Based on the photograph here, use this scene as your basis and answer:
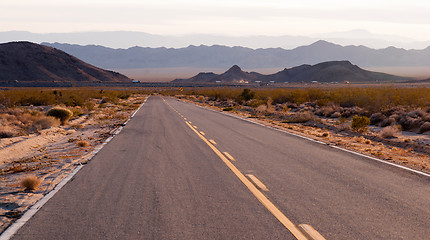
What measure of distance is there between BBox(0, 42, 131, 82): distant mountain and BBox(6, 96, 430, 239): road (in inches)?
5590

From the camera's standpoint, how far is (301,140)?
1512 cm

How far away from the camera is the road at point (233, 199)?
17.3 feet

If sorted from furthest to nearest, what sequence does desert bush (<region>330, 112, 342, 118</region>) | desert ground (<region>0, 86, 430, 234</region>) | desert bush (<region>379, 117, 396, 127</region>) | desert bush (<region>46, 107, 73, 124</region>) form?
desert bush (<region>330, 112, 342, 118</region>)
desert bush (<region>46, 107, 73, 124</region>)
desert bush (<region>379, 117, 396, 127</region>)
desert ground (<region>0, 86, 430, 234</region>)

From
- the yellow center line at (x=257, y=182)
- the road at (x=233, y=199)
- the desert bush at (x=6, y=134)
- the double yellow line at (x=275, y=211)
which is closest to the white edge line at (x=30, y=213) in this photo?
the road at (x=233, y=199)

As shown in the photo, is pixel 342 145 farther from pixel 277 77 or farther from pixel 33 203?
pixel 277 77

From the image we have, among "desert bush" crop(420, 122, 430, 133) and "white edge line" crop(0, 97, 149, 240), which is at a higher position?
"white edge line" crop(0, 97, 149, 240)

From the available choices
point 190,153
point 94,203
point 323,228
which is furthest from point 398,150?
point 94,203

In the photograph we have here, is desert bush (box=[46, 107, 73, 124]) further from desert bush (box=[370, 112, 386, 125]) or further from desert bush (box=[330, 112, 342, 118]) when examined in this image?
desert bush (box=[370, 112, 386, 125])

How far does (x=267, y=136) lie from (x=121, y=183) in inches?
366

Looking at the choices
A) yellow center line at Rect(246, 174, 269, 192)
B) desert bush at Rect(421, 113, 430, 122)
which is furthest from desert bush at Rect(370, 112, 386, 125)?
yellow center line at Rect(246, 174, 269, 192)

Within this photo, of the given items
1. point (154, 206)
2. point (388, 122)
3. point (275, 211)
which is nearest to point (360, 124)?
point (388, 122)

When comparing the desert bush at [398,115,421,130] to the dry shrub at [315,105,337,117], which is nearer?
the desert bush at [398,115,421,130]

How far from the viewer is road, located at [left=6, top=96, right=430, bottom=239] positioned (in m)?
5.27

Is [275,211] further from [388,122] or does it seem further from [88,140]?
[388,122]
